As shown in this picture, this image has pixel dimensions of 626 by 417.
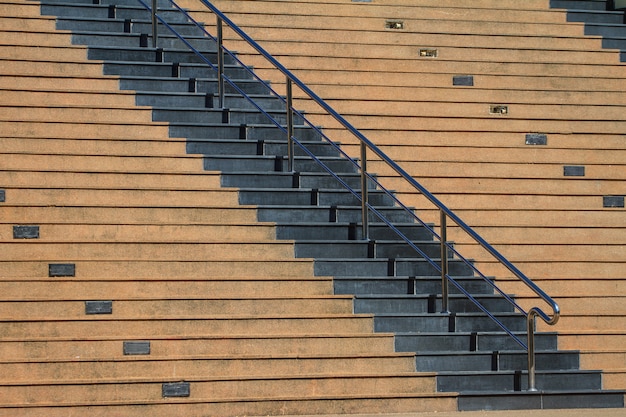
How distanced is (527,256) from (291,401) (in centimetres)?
261

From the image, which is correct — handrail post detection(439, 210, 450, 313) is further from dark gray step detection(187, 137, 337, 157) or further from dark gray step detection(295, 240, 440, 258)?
dark gray step detection(187, 137, 337, 157)

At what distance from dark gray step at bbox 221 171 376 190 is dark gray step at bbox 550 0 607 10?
3807mm

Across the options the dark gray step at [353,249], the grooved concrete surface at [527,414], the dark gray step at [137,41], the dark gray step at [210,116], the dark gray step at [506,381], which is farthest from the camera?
the dark gray step at [137,41]

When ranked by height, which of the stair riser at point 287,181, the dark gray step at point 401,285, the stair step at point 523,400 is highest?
the stair riser at point 287,181

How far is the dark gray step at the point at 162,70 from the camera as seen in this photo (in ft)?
34.5

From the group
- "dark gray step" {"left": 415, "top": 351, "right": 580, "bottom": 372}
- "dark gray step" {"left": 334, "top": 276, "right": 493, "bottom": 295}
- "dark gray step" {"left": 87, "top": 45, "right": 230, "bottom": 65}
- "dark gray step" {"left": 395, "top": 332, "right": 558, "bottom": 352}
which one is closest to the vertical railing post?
"dark gray step" {"left": 87, "top": 45, "right": 230, "bottom": 65}

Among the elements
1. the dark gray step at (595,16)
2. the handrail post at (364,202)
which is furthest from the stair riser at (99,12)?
the dark gray step at (595,16)

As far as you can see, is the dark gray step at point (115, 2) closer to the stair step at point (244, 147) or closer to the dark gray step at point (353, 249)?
the stair step at point (244, 147)

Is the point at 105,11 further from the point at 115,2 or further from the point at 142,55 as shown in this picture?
the point at 142,55

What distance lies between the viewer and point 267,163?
994 centimetres

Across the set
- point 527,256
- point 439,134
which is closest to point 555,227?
point 527,256

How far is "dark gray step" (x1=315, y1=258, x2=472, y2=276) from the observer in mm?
9141

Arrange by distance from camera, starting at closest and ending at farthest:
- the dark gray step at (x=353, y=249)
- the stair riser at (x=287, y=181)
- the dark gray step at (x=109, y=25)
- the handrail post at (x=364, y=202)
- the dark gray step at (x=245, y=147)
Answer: the dark gray step at (x=353, y=249) → the handrail post at (x=364, y=202) → the stair riser at (x=287, y=181) → the dark gray step at (x=245, y=147) → the dark gray step at (x=109, y=25)

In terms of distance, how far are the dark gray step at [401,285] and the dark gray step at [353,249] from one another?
0.31m
